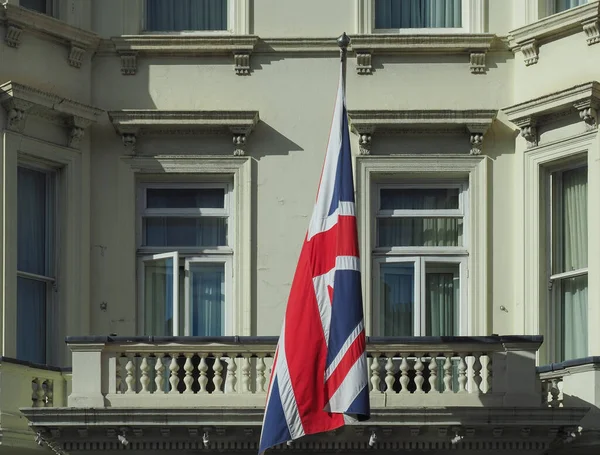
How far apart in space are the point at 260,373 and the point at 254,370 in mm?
109

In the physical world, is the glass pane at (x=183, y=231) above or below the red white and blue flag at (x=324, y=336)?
above

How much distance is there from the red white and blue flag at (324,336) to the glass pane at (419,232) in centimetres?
253

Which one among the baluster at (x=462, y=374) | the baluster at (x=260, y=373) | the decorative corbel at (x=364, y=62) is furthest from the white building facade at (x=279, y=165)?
the baluster at (x=260, y=373)

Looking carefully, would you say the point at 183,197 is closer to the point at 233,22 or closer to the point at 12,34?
the point at 233,22

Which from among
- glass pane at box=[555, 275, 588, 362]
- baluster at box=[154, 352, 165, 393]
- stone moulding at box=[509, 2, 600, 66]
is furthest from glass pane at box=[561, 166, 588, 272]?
baluster at box=[154, 352, 165, 393]

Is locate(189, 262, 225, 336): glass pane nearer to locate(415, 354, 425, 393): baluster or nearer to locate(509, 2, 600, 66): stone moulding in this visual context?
locate(415, 354, 425, 393): baluster

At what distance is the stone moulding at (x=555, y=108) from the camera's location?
99.8 ft

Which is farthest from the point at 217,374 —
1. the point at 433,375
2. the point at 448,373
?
the point at 448,373

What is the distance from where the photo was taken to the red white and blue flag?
28047 mm

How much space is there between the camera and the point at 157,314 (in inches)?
1239

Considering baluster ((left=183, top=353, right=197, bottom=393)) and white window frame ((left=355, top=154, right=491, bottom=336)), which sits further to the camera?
white window frame ((left=355, top=154, right=491, bottom=336))

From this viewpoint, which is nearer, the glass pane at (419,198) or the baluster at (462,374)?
the baluster at (462,374)

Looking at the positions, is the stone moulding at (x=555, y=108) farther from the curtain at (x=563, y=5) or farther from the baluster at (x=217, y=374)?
the baluster at (x=217, y=374)

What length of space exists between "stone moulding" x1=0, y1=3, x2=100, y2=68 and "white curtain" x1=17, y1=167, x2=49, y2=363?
1.58 metres
